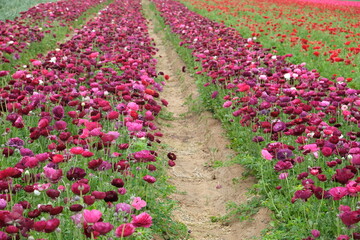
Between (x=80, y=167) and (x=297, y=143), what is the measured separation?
8.52 feet

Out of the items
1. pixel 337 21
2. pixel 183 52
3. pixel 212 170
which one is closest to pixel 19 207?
pixel 212 170

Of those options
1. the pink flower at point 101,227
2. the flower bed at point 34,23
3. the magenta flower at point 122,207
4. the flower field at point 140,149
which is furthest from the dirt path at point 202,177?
the flower bed at point 34,23

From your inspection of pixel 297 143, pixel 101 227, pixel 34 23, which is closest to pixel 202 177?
pixel 297 143

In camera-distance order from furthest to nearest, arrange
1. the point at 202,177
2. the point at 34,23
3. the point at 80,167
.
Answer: the point at 34,23 → the point at 202,177 → the point at 80,167

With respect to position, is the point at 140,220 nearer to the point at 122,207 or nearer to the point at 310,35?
the point at 122,207

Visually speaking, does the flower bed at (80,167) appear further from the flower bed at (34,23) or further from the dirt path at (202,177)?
the flower bed at (34,23)

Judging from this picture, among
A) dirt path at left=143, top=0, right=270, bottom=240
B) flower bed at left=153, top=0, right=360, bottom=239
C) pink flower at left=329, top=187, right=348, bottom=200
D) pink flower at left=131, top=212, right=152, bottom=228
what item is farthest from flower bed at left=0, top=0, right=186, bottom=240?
pink flower at left=329, top=187, right=348, bottom=200

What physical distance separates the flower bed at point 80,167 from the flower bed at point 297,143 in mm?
1120

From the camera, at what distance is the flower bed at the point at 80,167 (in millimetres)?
2705

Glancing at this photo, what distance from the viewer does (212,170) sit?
639 centimetres

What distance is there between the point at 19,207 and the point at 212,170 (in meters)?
4.04

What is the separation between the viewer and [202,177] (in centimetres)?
624

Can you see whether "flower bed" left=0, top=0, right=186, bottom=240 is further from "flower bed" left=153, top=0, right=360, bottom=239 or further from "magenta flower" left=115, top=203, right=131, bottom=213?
"flower bed" left=153, top=0, right=360, bottom=239

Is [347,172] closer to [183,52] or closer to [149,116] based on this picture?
[149,116]
